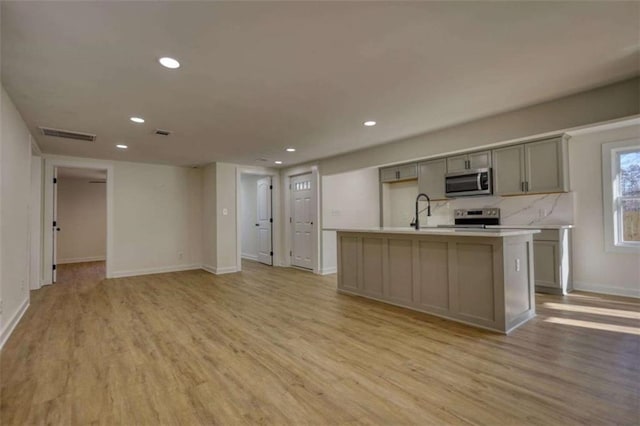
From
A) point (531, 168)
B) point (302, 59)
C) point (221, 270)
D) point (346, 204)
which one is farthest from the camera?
point (346, 204)

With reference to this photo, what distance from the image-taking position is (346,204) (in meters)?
6.65

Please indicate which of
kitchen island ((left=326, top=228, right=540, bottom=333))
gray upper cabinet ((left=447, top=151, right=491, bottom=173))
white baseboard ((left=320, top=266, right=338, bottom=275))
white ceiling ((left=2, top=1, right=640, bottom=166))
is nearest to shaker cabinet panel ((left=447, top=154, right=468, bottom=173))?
gray upper cabinet ((left=447, top=151, right=491, bottom=173))

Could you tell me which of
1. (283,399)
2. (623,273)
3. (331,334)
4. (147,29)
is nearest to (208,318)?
(331,334)

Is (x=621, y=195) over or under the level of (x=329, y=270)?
over

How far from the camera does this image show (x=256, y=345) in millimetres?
2730

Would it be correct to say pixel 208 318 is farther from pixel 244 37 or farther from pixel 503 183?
pixel 503 183

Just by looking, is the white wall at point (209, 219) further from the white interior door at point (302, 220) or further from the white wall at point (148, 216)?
the white interior door at point (302, 220)

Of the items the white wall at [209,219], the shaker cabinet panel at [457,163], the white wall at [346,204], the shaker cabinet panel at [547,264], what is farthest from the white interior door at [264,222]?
the shaker cabinet panel at [547,264]

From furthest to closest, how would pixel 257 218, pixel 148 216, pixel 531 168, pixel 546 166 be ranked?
pixel 257 218
pixel 148 216
pixel 531 168
pixel 546 166

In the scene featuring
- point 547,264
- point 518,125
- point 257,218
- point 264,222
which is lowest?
point 547,264

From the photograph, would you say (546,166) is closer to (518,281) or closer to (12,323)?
(518,281)

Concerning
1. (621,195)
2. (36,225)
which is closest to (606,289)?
(621,195)

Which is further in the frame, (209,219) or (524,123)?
(209,219)

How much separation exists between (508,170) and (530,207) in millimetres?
713
